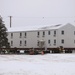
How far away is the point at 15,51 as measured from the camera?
5269cm

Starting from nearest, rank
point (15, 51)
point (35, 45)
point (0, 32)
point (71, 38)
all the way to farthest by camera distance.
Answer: point (15, 51) → point (0, 32) → point (71, 38) → point (35, 45)

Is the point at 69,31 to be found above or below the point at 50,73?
above

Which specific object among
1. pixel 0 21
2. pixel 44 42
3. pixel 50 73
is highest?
pixel 0 21

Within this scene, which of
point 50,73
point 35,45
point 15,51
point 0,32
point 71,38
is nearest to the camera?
point 50,73

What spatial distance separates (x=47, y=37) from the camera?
67.1 meters

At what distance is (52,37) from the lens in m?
65.9

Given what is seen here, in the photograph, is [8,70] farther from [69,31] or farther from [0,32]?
[69,31]

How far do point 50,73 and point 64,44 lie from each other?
4662 centimetres

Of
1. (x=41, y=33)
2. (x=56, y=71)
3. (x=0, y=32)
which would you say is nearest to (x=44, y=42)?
(x=41, y=33)

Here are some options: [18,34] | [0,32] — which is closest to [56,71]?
[0,32]

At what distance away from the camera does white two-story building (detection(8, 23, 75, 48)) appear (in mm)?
64750

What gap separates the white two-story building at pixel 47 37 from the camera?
64750 millimetres

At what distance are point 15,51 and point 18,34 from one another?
2179cm

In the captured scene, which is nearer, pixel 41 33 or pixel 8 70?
pixel 8 70
